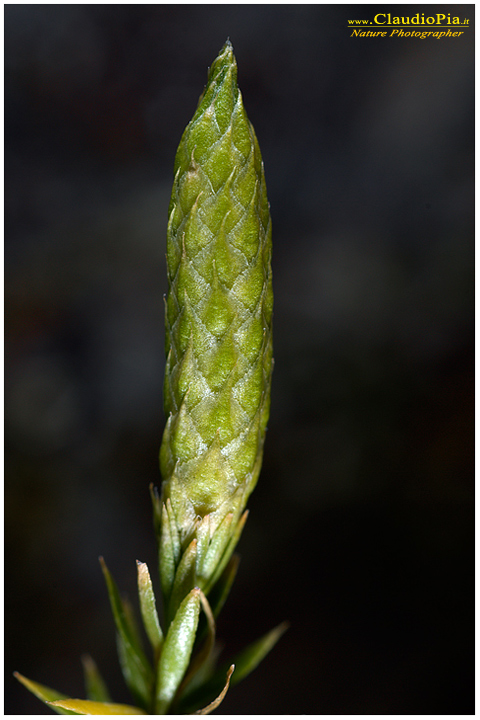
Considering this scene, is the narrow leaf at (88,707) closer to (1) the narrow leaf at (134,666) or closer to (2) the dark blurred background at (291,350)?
(1) the narrow leaf at (134,666)

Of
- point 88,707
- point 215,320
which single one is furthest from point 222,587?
point 215,320

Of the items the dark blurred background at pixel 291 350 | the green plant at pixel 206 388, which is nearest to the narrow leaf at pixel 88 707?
the green plant at pixel 206 388

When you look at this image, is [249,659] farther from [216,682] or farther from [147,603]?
[147,603]

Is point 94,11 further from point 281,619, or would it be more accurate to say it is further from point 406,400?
point 281,619

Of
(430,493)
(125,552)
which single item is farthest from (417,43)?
(125,552)

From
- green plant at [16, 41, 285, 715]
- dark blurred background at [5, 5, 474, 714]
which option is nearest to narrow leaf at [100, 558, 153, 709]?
green plant at [16, 41, 285, 715]
